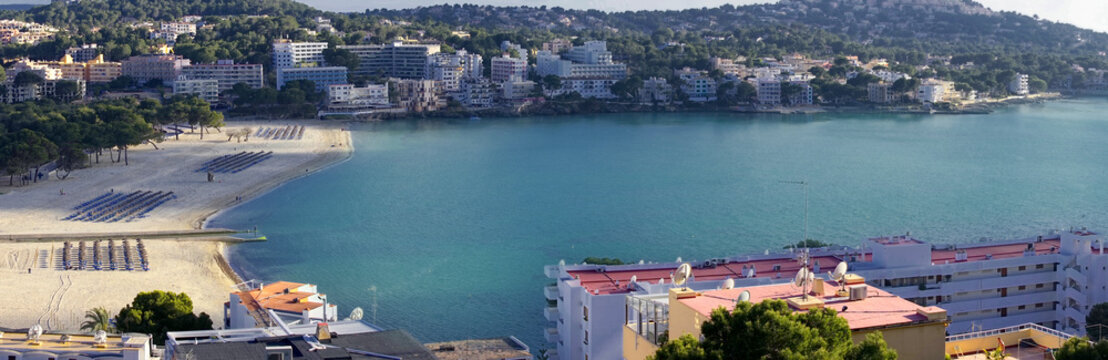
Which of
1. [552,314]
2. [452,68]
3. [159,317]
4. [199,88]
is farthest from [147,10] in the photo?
[552,314]

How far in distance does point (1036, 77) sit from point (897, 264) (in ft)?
158

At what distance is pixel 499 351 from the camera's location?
29.5 feet

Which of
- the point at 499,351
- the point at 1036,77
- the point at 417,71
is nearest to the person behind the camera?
the point at 499,351

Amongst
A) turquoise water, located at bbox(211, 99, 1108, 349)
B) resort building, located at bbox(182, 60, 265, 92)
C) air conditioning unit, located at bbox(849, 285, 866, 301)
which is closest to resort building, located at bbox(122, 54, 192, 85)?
resort building, located at bbox(182, 60, 265, 92)

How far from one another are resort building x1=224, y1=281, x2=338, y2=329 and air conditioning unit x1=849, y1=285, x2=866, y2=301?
442 cm

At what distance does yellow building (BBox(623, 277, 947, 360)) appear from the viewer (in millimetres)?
5758

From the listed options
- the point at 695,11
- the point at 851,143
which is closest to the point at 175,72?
the point at 851,143

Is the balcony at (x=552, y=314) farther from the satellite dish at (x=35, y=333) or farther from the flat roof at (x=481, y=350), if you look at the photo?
the satellite dish at (x=35, y=333)

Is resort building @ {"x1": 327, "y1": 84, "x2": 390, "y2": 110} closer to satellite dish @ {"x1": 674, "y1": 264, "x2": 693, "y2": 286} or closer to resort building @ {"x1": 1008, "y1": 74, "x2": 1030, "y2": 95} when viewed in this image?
resort building @ {"x1": 1008, "y1": 74, "x2": 1030, "y2": 95}

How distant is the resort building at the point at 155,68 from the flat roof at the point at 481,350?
3519 centimetres

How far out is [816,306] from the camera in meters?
5.93

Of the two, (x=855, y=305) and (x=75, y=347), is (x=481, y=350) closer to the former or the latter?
(x=75, y=347)

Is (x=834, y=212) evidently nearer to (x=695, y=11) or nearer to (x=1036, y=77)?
(x=1036, y=77)

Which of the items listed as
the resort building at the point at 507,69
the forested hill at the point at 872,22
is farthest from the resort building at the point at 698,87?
the forested hill at the point at 872,22
